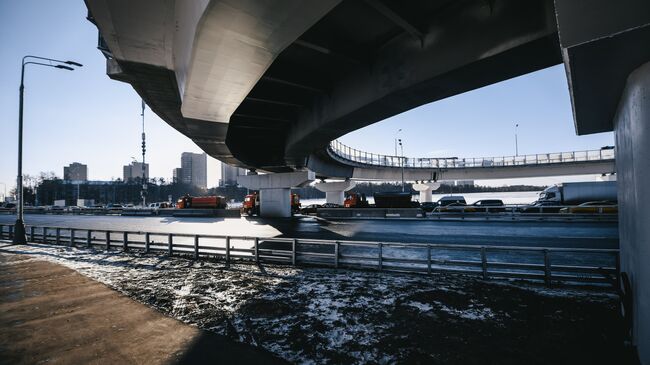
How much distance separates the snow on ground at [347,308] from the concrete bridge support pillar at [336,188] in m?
44.1

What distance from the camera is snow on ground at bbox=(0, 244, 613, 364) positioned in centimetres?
518

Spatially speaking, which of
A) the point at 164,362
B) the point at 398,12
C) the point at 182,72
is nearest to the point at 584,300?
the point at 398,12

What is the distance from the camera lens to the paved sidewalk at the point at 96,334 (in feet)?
16.0

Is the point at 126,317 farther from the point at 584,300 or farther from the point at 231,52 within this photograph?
the point at 584,300

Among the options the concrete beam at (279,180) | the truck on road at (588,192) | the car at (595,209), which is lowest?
the car at (595,209)

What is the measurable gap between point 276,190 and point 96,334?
30968 mm

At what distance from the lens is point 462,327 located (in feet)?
19.1

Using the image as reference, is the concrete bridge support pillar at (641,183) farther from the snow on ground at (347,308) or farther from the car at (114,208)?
the car at (114,208)

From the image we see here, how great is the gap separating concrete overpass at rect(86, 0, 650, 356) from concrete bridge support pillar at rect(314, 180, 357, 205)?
138ft

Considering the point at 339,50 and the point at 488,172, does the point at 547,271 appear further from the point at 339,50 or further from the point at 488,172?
the point at 488,172

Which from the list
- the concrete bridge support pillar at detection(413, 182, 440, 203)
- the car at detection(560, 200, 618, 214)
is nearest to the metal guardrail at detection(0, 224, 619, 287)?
the car at detection(560, 200, 618, 214)

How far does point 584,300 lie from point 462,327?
379 cm

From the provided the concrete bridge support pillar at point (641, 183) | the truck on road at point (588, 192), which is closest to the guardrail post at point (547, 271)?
the concrete bridge support pillar at point (641, 183)

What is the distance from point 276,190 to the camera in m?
36.6
